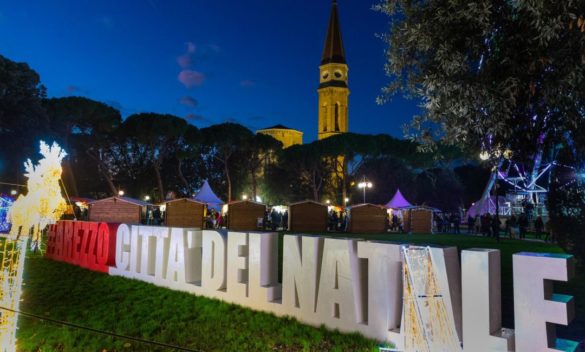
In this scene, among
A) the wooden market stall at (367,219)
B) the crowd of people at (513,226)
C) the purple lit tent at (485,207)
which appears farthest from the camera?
the purple lit tent at (485,207)

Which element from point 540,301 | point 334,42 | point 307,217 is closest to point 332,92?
point 334,42

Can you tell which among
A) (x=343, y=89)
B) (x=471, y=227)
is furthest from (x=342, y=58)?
(x=471, y=227)

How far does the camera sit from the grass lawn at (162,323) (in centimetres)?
510

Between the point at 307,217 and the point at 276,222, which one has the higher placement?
the point at 307,217

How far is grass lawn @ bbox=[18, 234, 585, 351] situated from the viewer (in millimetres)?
5098

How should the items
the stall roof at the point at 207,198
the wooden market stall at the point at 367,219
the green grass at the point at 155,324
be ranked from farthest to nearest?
the stall roof at the point at 207,198, the wooden market stall at the point at 367,219, the green grass at the point at 155,324

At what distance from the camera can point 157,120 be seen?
40938mm

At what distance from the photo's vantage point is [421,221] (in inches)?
1067

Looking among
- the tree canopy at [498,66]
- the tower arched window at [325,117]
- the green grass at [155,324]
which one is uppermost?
the tower arched window at [325,117]

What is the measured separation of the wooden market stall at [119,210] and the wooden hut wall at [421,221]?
55.3 feet

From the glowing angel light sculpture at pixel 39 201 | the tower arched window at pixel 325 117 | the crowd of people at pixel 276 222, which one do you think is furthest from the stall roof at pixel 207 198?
the tower arched window at pixel 325 117

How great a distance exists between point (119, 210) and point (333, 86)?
7198cm

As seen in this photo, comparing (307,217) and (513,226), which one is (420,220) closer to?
(513,226)

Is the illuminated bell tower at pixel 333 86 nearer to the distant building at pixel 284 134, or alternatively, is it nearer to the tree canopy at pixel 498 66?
the distant building at pixel 284 134
